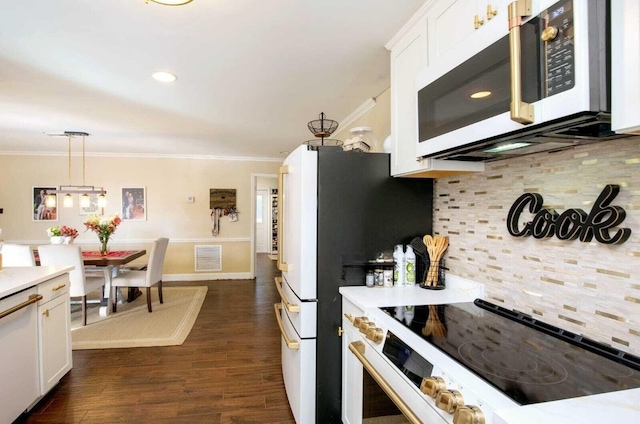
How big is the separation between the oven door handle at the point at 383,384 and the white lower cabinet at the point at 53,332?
214 cm

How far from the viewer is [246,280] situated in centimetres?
632

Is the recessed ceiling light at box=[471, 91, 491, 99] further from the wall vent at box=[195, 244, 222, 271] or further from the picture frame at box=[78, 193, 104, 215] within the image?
the picture frame at box=[78, 193, 104, 215]

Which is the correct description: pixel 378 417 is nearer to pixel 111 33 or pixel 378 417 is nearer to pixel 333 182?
pixel 333 182

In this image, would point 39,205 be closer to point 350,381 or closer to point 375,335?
point 350,381

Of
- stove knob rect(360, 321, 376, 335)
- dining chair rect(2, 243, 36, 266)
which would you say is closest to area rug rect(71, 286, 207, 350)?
dining chair rect(2, 243, 36, 266)

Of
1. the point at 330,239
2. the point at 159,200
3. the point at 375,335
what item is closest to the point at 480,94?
the point at 375,335

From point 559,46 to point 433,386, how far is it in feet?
3.06

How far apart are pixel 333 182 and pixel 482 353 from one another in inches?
45.1

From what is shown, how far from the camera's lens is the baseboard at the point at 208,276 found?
6.22 meters

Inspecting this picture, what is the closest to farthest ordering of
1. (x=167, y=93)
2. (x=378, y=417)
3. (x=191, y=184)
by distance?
(x=378, y=417), (x=167, y=93), (x=191, y=184)

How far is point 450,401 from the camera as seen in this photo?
838 millimetres

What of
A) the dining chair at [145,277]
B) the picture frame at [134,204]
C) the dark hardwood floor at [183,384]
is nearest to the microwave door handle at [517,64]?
the dark hardwood floor at [183,384]

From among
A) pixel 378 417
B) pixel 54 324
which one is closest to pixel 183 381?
pixel 54 324

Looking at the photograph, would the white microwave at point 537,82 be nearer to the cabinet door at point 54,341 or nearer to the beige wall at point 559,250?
the beige wall at point 559,250
